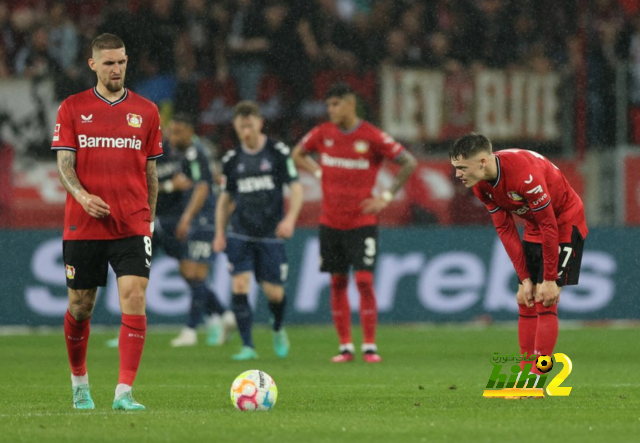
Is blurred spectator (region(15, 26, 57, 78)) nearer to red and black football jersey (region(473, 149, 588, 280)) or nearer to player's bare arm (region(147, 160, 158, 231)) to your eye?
player's bare arm (region(147, 160, 158, 231))

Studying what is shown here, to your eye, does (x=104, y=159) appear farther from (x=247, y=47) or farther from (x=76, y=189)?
(x=247, y=47)

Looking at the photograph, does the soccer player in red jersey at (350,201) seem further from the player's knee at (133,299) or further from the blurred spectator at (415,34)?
the blurred spectator at (415,34)

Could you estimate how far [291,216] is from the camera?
11375 mm

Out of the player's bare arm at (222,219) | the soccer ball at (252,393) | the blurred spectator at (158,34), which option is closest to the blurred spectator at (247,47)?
the blurred spectator at (158,34)

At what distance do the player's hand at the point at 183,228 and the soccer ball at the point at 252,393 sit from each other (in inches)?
235

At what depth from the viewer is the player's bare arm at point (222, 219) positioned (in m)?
11.6

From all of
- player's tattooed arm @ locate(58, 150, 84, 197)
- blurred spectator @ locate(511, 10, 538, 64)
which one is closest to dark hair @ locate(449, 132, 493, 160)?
player's tattooed arm @ locate(58, 150, 84, 197)

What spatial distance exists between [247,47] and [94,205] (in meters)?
10.8

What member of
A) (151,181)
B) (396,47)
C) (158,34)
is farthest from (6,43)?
(151,181)

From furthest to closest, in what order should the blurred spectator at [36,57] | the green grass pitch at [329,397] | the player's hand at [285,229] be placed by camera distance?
the blurred spectator at [36,57]
the player's hand at [285,229]
the green grass pitch at [329,397]

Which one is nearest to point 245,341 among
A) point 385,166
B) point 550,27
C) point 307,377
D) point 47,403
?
point 307,377

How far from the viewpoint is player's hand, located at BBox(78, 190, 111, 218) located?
6.97 m

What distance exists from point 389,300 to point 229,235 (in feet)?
13.2

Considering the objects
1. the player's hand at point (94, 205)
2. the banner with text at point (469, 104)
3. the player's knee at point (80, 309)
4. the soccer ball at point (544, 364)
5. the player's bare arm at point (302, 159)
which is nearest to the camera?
the player's hand at point (94, 205)
